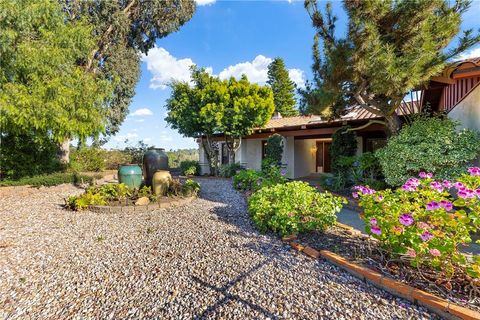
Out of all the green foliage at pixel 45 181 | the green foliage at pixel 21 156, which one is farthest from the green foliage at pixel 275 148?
the green foliage at pixel 21 156

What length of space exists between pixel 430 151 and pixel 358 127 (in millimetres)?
3540

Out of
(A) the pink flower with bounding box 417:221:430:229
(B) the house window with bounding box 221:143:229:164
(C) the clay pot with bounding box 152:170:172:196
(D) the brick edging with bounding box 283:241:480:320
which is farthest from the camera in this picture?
(B) the house window with bounding box 221:143:229:164

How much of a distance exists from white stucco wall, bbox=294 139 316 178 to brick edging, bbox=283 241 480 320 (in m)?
11.0

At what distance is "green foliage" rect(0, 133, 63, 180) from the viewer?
1008 centimetres

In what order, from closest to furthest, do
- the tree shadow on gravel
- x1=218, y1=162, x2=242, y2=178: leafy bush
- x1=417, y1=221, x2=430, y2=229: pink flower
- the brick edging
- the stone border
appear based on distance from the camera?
the brick edging < the tree shadow on gravel < x1=417, y1=221, x2=430, y2=229: pink flower < the stone border < x1=218, y1=162, x2=242, y2=178: leafy bush

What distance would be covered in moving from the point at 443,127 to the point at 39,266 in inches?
338

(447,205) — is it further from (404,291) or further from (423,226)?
(404,291)

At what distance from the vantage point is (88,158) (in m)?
15.4

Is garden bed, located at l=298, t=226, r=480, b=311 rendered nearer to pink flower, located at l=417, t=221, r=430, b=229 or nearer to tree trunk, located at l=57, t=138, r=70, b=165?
pink flower, located at l=417, t=221, r=430, b=229

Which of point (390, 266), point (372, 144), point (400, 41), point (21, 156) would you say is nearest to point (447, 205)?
point (390, 266)

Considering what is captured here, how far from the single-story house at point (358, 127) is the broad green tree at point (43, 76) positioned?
8656mm

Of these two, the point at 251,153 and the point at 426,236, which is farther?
the point at 251,153

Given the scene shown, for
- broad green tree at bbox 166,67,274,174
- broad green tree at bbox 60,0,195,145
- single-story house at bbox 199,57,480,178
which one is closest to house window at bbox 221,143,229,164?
single-story house at bbox 199,57,480,178

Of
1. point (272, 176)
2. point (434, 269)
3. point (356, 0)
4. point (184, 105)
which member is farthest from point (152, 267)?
point (184, 105)
